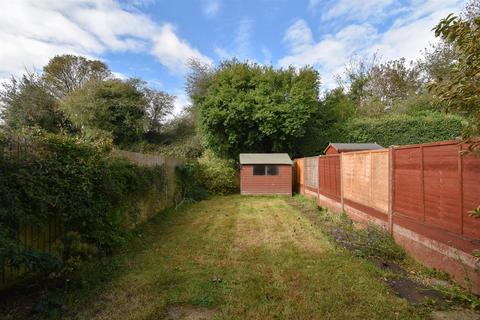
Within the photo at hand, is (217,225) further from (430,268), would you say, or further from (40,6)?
(40,6)

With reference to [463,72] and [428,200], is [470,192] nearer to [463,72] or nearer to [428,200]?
[428,200]

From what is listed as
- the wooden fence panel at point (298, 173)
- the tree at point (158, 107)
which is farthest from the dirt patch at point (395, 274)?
the tree at point (158, 107)

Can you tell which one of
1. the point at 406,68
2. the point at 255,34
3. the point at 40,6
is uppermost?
the point at 406,68

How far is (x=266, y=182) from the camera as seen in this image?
15656 millimetres

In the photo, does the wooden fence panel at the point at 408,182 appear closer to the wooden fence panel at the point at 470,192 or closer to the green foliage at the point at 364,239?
the green foliage at the point at 364,239

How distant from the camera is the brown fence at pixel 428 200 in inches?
139

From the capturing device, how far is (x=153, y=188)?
825cm

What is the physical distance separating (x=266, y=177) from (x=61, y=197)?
40.9 feet

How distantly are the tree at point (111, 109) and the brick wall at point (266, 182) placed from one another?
10389 millimetres

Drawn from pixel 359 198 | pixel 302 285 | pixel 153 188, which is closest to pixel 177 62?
pixel 153 188

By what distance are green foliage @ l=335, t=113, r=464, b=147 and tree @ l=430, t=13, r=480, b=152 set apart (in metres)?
17.9

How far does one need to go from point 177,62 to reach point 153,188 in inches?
791

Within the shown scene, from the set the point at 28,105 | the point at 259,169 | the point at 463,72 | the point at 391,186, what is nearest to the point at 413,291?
the point at 391,186

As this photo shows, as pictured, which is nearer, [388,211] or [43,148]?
[43,148]
